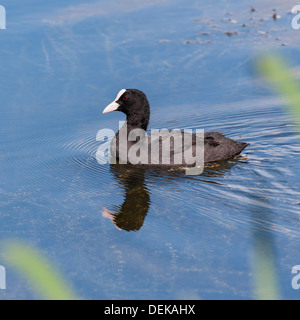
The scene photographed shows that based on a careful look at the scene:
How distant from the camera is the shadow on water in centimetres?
499

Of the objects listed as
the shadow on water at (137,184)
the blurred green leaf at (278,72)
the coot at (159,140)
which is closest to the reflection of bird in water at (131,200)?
the shadow on water at (137,184)

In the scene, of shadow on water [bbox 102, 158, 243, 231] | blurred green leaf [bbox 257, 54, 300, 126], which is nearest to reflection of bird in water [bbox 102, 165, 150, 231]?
shadow on water [bbox 102, 158, 243, 231]

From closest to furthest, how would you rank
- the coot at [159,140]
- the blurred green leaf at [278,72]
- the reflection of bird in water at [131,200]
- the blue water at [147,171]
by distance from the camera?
1. the blurred green leaf at [278,72]
2. the blue water at [147,171]
3. the reflection of bird in water at [131,200]
4. the coot at [159,140]

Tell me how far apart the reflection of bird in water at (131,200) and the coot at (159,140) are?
272mm

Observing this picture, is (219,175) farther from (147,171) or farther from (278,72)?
(278,72)

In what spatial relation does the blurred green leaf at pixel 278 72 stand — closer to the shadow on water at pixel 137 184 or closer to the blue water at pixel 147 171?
the blue water at pixel 147 171

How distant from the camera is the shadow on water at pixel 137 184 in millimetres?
4988

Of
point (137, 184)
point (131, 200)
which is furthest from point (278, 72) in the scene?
point (137, 184)

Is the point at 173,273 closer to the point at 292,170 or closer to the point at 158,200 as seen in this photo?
the point at 158,200

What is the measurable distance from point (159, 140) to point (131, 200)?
3.71 ft

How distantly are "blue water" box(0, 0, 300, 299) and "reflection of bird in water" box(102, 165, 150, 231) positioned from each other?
0.07ft

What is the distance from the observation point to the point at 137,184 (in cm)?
582

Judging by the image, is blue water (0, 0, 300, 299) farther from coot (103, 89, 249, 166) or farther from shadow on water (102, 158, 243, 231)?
coot (103, 89, 249, 166)
